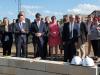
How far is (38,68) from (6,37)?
4.28 meters

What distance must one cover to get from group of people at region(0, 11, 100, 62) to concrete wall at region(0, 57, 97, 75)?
5.18 feet

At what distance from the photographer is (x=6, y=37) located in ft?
48.9

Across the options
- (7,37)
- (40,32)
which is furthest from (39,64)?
(7,37)

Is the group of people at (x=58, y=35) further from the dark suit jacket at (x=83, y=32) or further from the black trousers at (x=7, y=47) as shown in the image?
the black trousers at (x=7, y=47)

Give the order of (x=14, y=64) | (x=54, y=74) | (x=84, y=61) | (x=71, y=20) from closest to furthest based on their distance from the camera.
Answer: (x=84, y=61)
(x=54, y=74)
(x=14, y=64)
(x=71, y=20)

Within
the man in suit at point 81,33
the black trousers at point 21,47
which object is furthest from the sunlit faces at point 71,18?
the black trousers at point 21,47

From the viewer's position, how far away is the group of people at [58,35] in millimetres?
12609

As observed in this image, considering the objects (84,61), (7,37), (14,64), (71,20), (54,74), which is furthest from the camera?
(7,37)

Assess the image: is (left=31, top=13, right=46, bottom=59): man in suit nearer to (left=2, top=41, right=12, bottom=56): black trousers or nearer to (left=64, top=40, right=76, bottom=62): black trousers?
(left=64, top=40, right=76, bottom=62): black trousers

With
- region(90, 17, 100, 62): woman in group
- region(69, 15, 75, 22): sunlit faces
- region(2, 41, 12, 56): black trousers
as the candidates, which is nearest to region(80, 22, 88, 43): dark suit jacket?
region(69, 15, 75, 22): sunlit faces

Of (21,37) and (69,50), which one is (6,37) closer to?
(21,37)

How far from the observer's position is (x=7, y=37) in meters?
14.9

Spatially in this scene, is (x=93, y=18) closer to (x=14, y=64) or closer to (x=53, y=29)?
(x=53, y=29)

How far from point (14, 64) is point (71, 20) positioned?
90.1 inches
